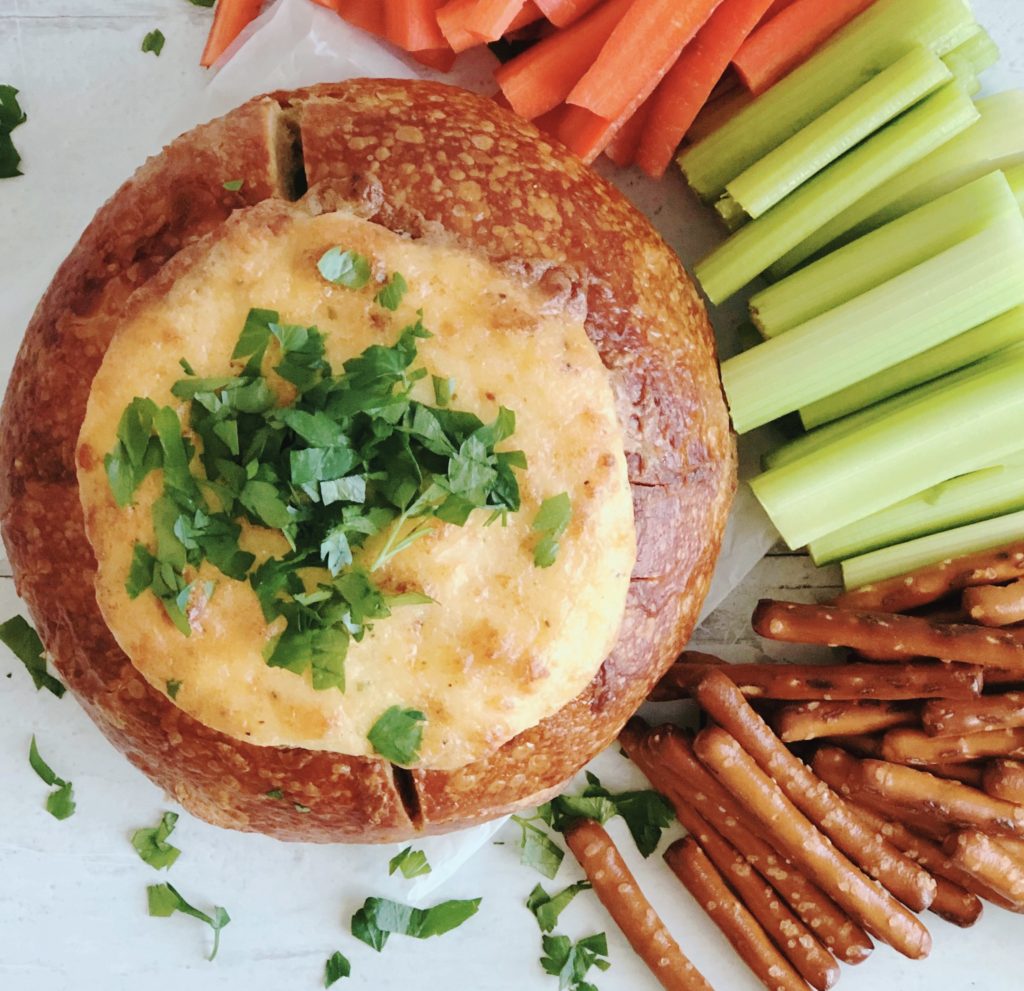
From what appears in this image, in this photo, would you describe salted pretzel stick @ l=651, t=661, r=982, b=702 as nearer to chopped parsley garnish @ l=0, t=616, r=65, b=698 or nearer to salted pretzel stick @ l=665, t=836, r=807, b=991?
salted pretzel stick @ l=665, t=836, r=807, b=991

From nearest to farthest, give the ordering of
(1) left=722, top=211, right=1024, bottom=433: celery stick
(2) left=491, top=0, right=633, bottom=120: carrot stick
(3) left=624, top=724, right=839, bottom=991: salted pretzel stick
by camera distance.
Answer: (1) left=722, top=211, right=1024, bottom=433: celery stick
(2) left=491, top=0, right=633, bottom=120: carrot stick
(3) left=624, top=724, right=839, bottom=991: salted pretzel stick

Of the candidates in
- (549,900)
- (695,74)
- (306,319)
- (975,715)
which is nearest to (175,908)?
(549,900)

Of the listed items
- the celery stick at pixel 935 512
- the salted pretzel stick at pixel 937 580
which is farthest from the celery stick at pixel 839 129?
the salted pretzel stick at pixel 937 580

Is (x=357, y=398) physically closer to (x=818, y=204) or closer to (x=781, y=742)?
(x=818, y=204)

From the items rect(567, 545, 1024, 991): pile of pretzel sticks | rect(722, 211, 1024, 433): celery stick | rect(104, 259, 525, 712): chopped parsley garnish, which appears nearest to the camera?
rect(104, 259, 525, 712): chopped parsley garnish

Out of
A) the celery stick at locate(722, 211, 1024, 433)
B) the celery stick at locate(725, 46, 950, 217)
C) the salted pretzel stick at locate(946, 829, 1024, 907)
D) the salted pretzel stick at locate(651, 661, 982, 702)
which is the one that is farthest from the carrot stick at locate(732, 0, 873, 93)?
the salted pretzel stick at locate(946, 829, 1024, 907)
